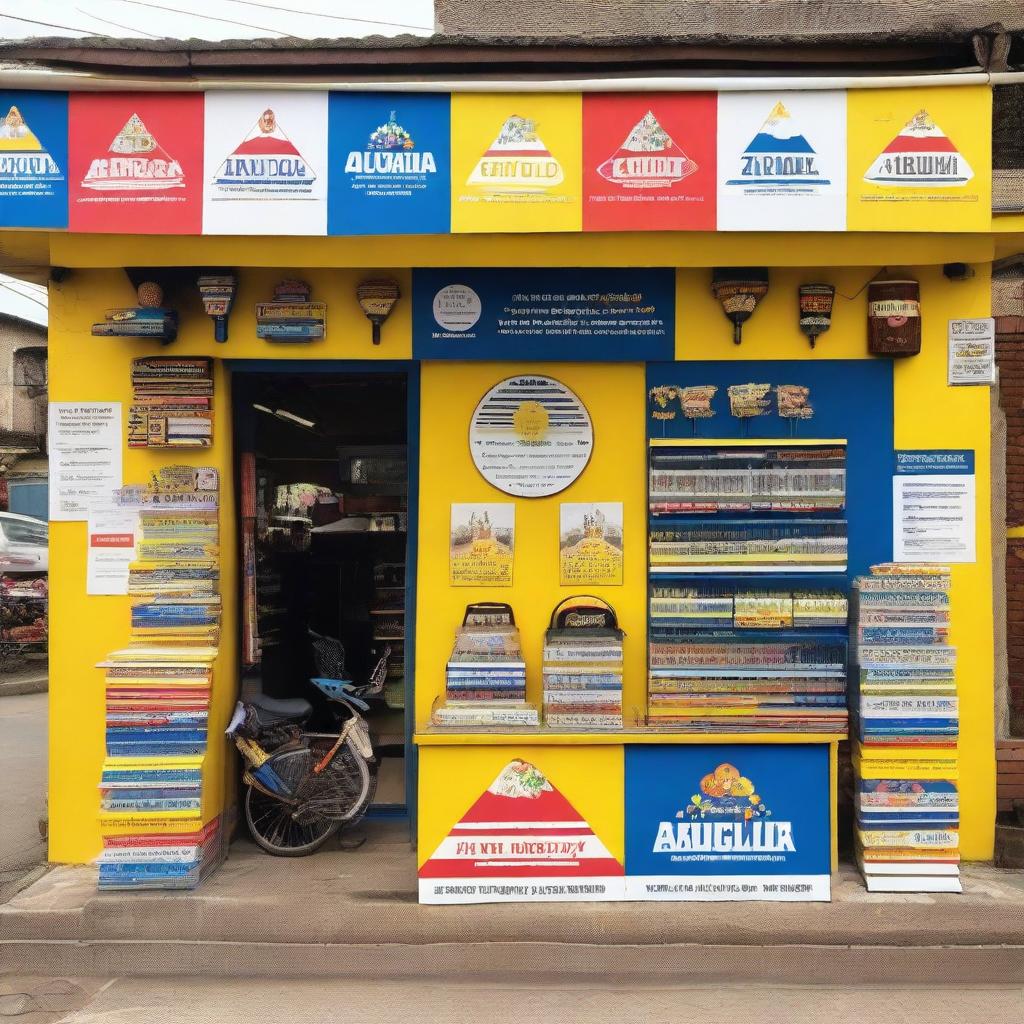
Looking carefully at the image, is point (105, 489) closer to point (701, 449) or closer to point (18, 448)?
point (701, 449)

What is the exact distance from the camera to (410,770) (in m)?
5.59

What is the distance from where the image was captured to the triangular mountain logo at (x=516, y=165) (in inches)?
173

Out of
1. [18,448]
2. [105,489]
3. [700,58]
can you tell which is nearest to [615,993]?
[105,489]

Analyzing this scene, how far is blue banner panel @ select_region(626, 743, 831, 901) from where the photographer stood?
4.54 metres

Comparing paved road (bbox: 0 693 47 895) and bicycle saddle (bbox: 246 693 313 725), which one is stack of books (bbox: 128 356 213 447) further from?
paved road (bbox: 0 693 47 895)

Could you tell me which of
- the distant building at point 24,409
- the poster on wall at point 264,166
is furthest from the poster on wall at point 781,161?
the distant building at point 24,409

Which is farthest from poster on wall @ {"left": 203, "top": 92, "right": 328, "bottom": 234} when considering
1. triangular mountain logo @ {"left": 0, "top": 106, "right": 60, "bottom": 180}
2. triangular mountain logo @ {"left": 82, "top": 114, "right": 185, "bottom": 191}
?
triangular mountain logo @ {"left": 0, "top": 106, "right": 60, "bottom": 180}

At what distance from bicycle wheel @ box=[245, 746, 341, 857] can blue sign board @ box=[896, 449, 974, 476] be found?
3.73 metres

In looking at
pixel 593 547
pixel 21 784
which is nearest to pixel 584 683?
pixel 593 547

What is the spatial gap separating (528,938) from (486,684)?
123cm

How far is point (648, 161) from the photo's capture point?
14.4 feet

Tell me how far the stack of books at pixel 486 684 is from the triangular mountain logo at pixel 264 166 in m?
2.44

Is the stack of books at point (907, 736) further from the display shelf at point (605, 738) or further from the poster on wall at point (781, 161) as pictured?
the poster on wall at point (781, 161)

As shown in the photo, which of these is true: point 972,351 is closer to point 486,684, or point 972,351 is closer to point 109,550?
point 486,684
